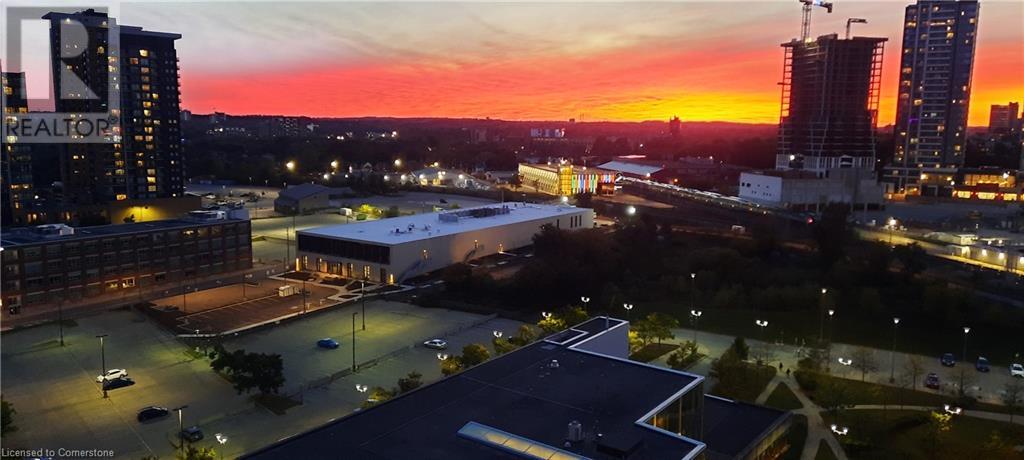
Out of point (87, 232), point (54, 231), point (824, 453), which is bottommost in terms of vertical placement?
point (824, 453)

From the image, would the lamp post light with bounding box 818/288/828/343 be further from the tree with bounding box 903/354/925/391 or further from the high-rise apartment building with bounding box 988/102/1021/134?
the high-rise apartment building with bounding box 988/102/1021/134

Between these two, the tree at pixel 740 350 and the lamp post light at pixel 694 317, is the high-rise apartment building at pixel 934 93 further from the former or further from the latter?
the tree at pixel 740 350

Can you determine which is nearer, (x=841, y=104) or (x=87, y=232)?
(x=87, y=232)

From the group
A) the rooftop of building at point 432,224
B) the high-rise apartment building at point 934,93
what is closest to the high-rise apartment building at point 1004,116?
the high-rise apartment building at point 934,93

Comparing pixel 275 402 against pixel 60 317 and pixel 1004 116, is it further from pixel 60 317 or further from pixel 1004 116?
pixel 1004 116

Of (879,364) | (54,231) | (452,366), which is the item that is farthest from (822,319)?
(54,231)

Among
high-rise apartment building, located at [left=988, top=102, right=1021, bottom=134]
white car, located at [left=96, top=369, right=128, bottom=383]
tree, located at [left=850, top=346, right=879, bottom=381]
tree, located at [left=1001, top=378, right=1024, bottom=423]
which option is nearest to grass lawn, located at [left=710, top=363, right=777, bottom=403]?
tree, located at [left=850, top=346, right=879, bottom=381]
